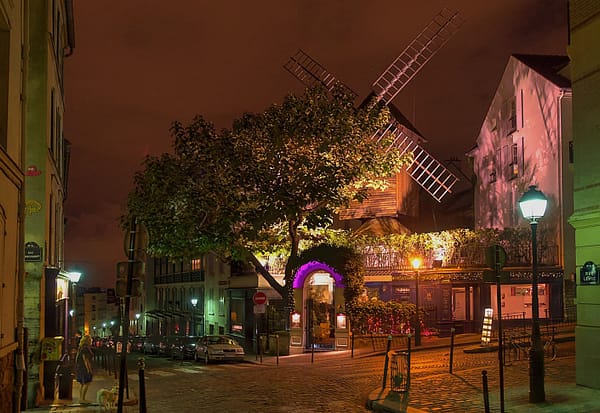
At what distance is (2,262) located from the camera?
11.2 meters

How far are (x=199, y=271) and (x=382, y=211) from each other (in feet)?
72.8

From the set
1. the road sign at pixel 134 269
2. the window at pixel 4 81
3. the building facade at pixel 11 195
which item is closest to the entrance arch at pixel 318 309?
the road sign at pixel 134 269

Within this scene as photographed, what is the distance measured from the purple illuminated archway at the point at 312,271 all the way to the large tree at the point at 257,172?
168 cm

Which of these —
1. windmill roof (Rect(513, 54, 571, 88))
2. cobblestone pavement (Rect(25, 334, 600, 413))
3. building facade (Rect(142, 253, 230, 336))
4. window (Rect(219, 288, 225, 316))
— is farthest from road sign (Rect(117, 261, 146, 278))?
window (Rect(219, 288, 225, 316))

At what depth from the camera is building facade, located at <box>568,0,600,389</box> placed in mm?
16062

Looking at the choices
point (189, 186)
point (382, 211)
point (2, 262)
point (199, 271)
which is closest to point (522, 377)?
point (2, 262)

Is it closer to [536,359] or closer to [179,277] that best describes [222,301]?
[179,277]

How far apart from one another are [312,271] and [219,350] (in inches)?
202

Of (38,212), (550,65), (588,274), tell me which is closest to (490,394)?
(588,274)

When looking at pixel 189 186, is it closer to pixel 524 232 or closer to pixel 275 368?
pixel 275 368

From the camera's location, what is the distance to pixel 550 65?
36.7 m

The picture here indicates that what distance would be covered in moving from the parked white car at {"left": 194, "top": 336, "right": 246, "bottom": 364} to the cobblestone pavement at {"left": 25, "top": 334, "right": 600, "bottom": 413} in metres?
2.39

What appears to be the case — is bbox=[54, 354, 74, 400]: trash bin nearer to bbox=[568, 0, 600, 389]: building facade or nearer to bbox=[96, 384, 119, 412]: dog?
bbox=[96, 384, 119, 412]: dog

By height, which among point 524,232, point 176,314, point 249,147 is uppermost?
point 249,147
